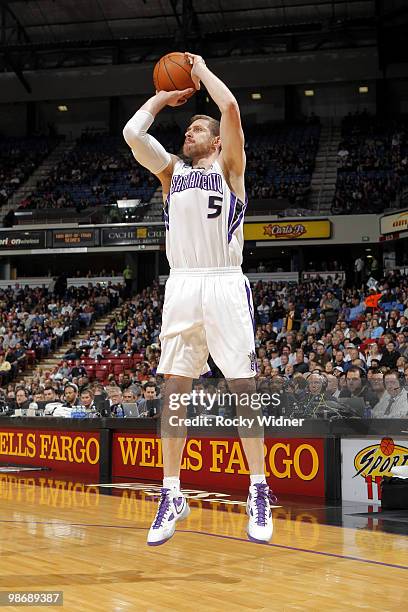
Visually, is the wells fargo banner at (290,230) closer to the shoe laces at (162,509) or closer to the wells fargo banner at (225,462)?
the wells fargo banner at (225,462)

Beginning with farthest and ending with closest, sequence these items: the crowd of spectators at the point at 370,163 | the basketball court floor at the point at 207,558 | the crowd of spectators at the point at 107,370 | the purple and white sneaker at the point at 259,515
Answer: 1. the crowd of spectators at the point at 370,163
2. the crowd of spectators at the point at 107,370
3. the purple and white sneaker at the point at 259,515
4. the basketball court floor at the point at 207,558

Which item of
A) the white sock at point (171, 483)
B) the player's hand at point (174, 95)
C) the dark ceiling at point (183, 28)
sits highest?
the dark ceiling at point (183, 28)

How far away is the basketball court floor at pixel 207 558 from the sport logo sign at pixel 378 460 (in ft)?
1.41

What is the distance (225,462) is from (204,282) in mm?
6148

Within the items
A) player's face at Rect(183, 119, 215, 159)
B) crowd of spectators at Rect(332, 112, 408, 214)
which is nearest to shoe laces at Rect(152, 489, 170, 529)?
player's face at Rect(183, 119, 215, 159)

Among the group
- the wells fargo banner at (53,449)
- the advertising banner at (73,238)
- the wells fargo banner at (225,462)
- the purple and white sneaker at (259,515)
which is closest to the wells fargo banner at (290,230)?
the advertising banner at (73,238)

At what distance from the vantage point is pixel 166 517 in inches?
193

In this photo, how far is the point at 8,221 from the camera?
105 feet

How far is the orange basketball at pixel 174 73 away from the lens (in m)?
5.04

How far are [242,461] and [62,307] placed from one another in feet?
60.4

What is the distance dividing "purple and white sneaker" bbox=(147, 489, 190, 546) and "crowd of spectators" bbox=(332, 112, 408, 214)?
24383 millimetres

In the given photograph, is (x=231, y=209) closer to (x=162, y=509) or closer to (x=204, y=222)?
(x=204, y=222)

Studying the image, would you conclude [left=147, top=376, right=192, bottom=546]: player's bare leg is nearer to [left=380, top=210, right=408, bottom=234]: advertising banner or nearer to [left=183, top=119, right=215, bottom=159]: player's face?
[left=183, top=119, right=215, bottom=159]: player's face

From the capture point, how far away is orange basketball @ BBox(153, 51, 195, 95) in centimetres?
504
